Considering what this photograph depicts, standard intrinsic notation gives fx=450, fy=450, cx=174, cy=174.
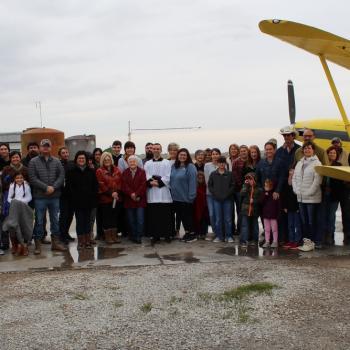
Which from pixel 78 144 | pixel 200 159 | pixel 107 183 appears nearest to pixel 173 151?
pixel 200 159

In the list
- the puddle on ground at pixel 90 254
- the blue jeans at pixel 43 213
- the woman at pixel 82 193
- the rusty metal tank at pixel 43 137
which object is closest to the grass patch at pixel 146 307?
the puddle on ground at pixel 90 254

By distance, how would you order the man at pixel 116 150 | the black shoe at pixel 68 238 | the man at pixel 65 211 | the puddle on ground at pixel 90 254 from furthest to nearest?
1. the man at pixel 116 150
2. the black shoe at pixel 68 238
3. the man at pixel 65 211
4. the puddle on ground at pixel 90 254

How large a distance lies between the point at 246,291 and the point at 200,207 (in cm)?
333

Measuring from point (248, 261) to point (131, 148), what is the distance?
3131mm

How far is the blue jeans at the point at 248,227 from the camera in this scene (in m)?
7.45

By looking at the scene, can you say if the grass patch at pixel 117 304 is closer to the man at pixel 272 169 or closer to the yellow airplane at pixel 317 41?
the man at pixel 272 169

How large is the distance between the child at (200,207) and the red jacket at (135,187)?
1027 millimetres

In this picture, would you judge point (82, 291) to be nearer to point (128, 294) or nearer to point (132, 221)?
point (128, 294)

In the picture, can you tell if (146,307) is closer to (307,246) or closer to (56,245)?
(56,245)

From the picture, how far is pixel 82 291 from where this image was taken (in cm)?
507

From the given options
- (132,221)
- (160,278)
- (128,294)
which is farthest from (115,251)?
(128,294)

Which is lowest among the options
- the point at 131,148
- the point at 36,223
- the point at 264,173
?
the point at 36,223

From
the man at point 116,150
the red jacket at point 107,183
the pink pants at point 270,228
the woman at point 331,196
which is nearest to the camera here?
the woman at point 331,196

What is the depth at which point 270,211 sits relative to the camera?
7273 mm
